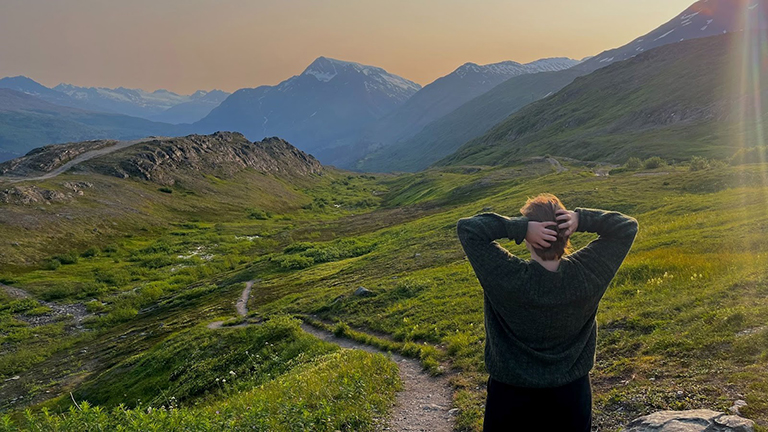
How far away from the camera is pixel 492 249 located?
16.4ft

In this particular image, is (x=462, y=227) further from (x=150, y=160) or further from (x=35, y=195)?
(x=150, y=160)

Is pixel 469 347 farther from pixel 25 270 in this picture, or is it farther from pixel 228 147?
pixel 228 147

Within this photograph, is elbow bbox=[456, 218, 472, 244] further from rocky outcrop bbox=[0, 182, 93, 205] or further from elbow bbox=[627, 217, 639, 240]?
rocky outcrop bbox=[0, 182, 93, 205]

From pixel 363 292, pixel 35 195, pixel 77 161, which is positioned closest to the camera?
pixel 363 292

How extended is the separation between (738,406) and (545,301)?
6841mm

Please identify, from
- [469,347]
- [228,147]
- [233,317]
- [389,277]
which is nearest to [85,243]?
[233,317]

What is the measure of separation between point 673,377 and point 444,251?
99.4ft

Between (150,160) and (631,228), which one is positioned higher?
(150,160)

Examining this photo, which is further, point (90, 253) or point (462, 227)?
point (90, 253)

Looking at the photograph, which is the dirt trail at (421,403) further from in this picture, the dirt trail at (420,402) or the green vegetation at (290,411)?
the green vegetation at (290,411)

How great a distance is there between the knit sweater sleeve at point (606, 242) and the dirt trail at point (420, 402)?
7.88 meters

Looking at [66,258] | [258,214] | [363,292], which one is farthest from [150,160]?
[363,292]

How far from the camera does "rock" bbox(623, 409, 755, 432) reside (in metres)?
6.59

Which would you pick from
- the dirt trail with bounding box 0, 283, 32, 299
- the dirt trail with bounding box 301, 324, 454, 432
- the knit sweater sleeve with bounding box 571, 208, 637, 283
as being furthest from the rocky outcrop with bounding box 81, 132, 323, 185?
the knit sweater sleeve with bounding box 571, 208, 637, 283
